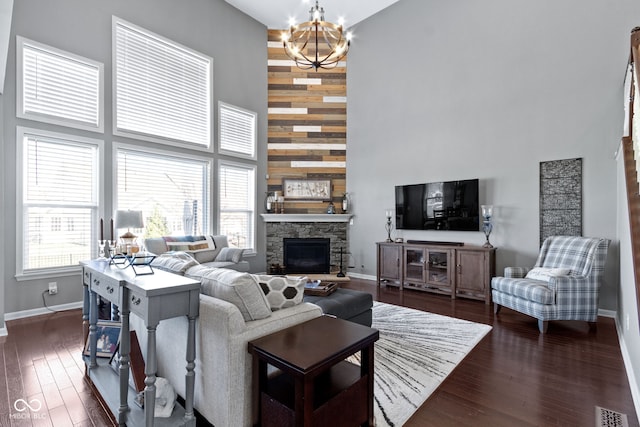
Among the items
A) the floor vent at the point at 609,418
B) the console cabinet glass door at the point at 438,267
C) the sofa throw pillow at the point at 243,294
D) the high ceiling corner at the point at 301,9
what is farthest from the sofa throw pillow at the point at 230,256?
the high ceiling corner at the point at 301,9

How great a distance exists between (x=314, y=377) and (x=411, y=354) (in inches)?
71.3

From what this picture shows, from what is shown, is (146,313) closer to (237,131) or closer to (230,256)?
(230,256)

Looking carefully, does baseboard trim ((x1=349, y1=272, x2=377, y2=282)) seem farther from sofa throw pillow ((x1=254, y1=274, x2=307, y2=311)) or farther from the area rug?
sofa throw pillow ((x1=254, y1=274, x2=307, y2=311))

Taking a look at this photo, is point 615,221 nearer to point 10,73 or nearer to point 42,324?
point 42,324

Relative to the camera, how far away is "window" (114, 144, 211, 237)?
4.95 metres

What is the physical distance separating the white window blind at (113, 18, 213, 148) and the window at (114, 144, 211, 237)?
37cm

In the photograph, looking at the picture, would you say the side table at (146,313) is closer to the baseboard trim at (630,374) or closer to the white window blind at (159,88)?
the baseboard trim at (630,374)

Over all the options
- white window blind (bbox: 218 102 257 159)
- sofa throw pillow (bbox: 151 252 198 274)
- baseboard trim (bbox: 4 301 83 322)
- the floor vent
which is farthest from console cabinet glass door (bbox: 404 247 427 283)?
baseboard trim (bbox: 4 301 83 322)

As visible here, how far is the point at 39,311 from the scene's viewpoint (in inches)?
159

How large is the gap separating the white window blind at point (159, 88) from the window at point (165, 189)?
367mm

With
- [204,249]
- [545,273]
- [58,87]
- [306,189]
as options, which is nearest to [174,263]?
[204,249]

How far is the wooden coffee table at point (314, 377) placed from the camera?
139 cm

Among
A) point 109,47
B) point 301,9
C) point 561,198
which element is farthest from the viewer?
point 301,9

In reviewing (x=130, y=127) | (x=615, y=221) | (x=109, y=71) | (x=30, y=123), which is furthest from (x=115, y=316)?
(x=615, y=221)
